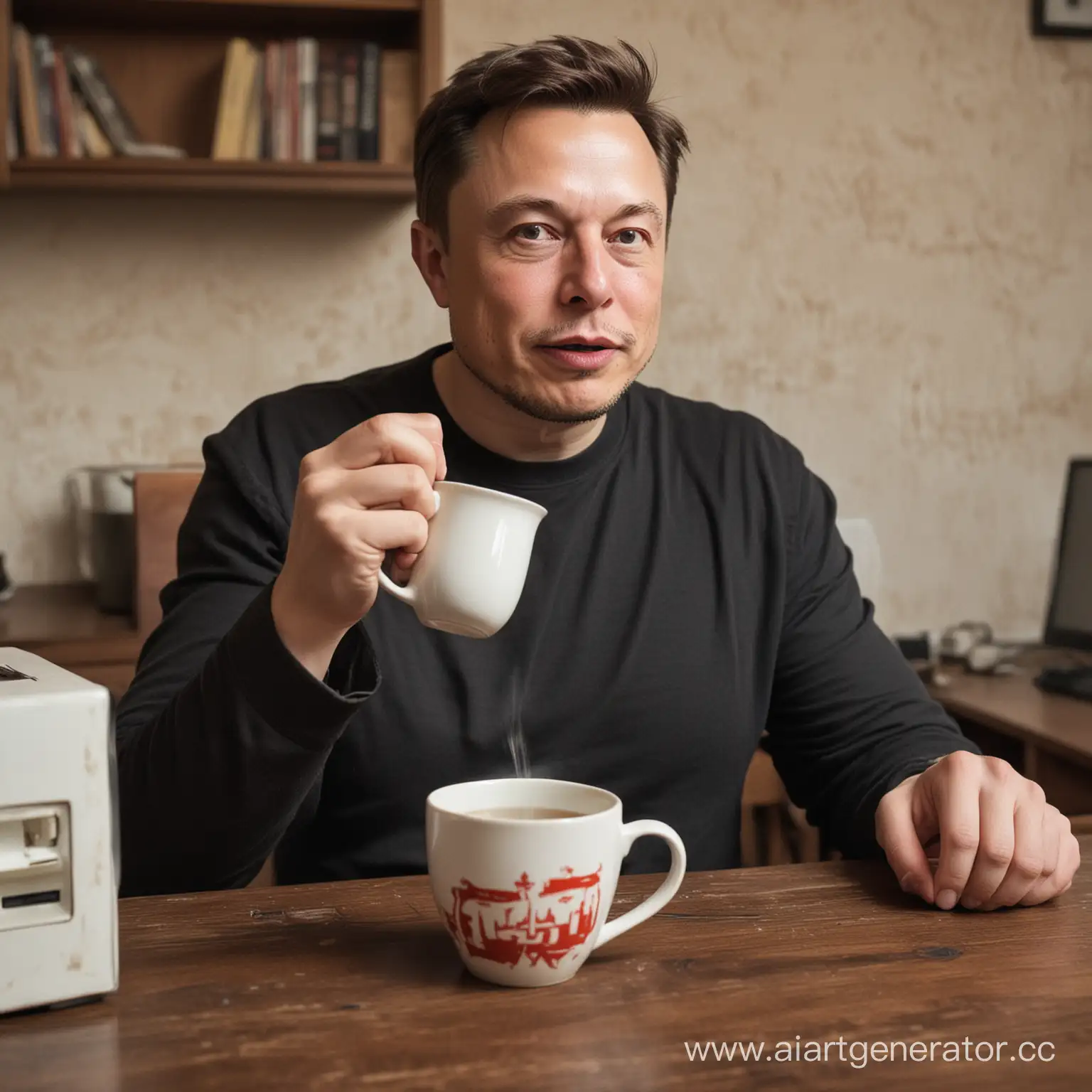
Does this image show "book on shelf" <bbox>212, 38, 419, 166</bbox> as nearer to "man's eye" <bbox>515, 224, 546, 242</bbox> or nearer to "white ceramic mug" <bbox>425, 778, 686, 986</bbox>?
"man's eye" <bbox>515, 224, 546, 242</bbox>

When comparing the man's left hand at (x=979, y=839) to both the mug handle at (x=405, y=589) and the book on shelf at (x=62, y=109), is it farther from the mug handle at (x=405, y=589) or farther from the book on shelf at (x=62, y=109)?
the book on shelf at (x=62, y=109)

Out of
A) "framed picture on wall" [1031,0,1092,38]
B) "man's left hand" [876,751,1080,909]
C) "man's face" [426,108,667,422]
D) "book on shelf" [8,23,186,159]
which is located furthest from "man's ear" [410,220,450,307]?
"framed picture on wall" [1031,0,1092,38]

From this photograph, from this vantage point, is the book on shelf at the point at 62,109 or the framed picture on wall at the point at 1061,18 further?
the framed picture on wall at the point at 1061,18

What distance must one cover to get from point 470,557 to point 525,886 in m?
0.22

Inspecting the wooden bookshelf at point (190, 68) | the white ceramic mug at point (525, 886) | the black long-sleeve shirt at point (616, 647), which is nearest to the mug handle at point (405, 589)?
the white ceramic mug at point (525, 886)

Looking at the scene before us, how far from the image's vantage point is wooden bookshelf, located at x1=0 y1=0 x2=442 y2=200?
7.74 ft

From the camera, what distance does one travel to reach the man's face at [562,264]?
4.01 ft

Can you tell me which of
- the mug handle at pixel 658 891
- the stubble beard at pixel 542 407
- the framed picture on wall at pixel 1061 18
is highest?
the framed picture on wall at pixel 1061 18

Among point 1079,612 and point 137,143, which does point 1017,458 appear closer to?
point 1079,612

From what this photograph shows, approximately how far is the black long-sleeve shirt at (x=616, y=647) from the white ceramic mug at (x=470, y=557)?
1.06 feet

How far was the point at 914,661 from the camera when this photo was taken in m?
2.63

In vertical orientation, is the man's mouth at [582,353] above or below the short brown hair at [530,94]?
below

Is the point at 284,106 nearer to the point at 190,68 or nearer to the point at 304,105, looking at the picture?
the point at 304,105

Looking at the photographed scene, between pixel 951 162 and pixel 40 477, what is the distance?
1.98 m
